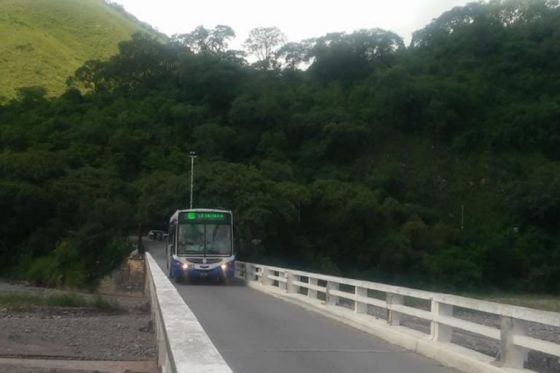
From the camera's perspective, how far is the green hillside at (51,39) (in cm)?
13262

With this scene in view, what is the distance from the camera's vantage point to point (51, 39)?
159750 mm

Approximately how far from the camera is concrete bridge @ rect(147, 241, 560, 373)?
8297 millimetres

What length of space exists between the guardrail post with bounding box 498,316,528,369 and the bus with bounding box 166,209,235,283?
22.8 metres

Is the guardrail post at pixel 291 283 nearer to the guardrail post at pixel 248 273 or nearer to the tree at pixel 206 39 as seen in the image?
the guardrail post at pixel 248 273

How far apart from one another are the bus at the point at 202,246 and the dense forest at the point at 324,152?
1412 cm

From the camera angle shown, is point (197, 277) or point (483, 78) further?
point (483, 78)

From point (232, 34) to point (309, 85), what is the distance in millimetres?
17681

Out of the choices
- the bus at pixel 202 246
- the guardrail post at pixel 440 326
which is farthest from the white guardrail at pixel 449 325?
the bus at pixel 202 246

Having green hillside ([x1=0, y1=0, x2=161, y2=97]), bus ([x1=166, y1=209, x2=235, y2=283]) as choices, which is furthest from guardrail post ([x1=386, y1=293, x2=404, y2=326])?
green hillside ([x1=0, y1=0, x2=161, y2=97])

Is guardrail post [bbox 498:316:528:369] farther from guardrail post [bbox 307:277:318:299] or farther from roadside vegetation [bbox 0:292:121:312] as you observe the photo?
roadside vegetation [bbox 0:292:121:312]

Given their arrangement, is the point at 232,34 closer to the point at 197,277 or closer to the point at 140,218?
the point at 140,218

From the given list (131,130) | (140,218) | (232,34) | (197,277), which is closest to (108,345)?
(197,277)

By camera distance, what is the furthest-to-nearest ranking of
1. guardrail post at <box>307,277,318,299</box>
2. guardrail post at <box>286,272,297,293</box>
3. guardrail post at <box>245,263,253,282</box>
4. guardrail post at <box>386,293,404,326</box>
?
guardrail post at <box>245,263,253,282</box>, guardrail post at <box>286,272,297,293</box>, guardrail post at <box>307,277,318,299</box>, guardrail post at <box>386,293,404,326</box>

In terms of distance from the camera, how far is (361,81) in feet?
323
